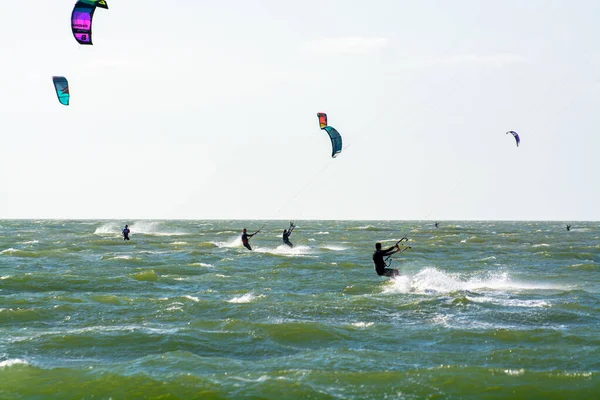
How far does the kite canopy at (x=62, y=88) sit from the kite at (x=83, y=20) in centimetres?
680

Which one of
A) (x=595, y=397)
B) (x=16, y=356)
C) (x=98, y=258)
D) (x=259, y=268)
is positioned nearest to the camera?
(x=595, y=397)

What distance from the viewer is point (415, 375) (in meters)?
10.4

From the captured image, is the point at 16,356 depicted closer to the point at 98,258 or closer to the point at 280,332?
the point at 280,332

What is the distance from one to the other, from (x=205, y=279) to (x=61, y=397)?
13.7 metres

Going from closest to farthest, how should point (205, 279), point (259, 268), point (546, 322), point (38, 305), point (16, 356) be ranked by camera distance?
point (16, 356), point (546, 322), point (38, 305), point (205, 279), point (259, 268)

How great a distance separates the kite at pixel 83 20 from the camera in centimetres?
1761

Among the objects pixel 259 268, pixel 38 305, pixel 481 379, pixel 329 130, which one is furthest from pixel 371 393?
pixel 329 130

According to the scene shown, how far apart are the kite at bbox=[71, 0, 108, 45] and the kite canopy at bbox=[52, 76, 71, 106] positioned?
22.3 ft

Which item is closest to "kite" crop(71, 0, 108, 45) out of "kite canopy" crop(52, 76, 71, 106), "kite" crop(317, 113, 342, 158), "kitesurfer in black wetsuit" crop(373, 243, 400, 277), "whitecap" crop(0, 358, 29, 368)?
"kite canopy" crop(52, 76, 71, 106)

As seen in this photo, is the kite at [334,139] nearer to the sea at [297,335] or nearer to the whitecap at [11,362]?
the sea at [297,335]

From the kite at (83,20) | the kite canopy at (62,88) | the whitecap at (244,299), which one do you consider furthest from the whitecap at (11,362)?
the kite canopy at (62,88)

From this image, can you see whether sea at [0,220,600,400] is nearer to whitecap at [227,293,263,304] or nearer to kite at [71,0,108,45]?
whitecap at [227,293,263,304]

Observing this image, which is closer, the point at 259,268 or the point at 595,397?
the point at 595,397

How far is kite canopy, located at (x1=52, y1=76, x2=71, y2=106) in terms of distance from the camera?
24603 millimetres
